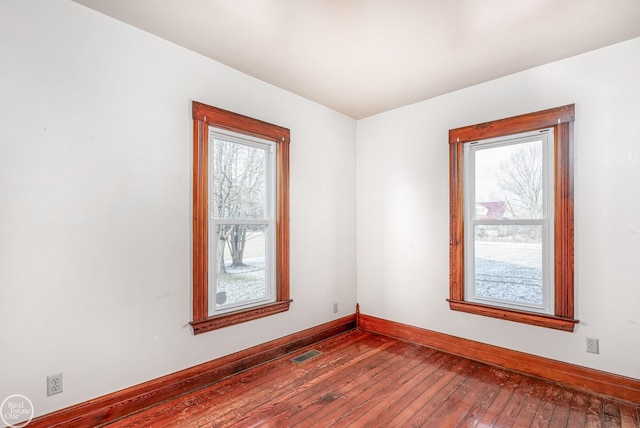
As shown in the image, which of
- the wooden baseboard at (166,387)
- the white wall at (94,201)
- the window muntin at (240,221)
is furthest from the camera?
the window muntin at (240,221)

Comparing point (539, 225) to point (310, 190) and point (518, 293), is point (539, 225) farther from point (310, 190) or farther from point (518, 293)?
point (310, 190)

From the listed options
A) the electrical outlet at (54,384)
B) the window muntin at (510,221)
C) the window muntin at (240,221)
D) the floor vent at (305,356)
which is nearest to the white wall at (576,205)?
the window muntin at (510,221)

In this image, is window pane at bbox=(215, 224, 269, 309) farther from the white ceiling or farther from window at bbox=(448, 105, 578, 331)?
window at bbox=(448, 105, 578, 331)

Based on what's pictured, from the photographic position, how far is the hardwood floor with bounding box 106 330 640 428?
7.27ft

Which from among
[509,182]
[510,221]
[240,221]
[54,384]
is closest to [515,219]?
[510,221]

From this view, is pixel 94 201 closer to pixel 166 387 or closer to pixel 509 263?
pixel 166 387

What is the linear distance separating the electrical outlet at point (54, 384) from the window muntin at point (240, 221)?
1.06 metres

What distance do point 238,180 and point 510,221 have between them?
264 centimetres

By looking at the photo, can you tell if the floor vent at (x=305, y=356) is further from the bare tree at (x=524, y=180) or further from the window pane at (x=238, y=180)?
the bare tree at (x=524, y=180)

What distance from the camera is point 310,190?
376 centimetres

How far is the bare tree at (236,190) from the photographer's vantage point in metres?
2.93

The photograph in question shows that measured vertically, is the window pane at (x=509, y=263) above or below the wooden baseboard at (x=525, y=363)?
above

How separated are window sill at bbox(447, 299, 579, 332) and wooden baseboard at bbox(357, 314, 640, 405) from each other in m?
0.30

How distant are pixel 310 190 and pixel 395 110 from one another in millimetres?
1462
